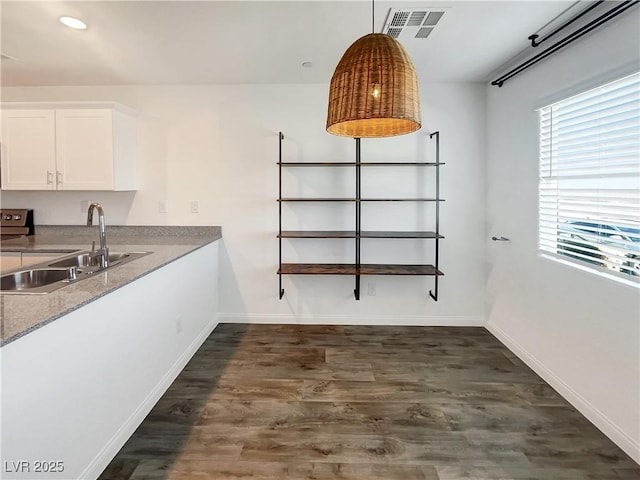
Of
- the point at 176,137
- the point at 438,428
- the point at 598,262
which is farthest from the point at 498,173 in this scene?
the point at 176,137

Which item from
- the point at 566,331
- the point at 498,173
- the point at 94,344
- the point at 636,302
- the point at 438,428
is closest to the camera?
the point at 94,344

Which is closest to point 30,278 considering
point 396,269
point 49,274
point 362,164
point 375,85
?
point 49,274

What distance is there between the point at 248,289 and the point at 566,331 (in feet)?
9.05

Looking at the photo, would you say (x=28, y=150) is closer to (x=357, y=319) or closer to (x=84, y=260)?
(x=84, y=260)

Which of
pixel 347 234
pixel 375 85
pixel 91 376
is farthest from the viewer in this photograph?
pixel 347 234

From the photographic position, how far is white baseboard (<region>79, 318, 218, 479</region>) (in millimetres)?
1708

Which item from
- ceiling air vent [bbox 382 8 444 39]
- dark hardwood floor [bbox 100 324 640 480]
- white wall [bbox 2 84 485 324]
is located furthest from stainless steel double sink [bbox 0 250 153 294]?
ceiling air vent [bbox 382 8 444 39]

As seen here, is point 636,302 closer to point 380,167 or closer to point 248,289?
point 380,167

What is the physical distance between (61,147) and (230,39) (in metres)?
1.97

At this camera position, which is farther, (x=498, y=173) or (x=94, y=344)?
(x=498, y=173)

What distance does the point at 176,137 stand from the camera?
3.67 metres

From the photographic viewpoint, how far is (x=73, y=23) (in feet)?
7.68

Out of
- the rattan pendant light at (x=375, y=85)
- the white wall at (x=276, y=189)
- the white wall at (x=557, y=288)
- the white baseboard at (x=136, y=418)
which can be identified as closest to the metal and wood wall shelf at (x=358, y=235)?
the white wall at (x=276, y=189)

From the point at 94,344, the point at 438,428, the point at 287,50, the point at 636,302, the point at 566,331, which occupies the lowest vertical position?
the point at 438,428
